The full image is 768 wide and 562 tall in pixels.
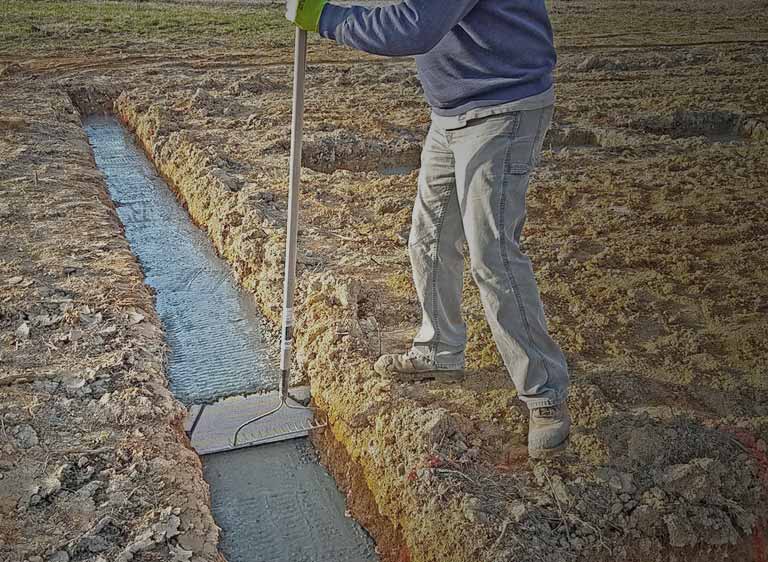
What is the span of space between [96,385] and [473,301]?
1949 mm

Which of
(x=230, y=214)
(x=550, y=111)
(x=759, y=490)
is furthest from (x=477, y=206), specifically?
(x=230, y=214)

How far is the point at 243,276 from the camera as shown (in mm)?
4938

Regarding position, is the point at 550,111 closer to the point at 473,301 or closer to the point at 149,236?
the point at 473,301

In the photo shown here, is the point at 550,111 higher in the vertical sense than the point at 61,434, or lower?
higher

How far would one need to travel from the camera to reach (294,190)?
317 centimetres

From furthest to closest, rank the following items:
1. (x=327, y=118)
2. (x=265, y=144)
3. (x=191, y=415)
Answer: (x=327, y=118)
(x=265, y=144)
(x=191, y=415)

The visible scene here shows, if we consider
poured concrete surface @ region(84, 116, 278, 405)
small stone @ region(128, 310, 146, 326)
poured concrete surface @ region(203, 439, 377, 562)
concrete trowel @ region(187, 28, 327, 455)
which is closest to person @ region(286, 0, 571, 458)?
concrete trowel @ region(187, 28, 327, 455)

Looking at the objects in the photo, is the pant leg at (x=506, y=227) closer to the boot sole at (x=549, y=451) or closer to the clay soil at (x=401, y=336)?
the boot sole at (x=549, y=451)

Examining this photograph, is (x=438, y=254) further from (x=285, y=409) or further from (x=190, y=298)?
(x=190, y=298)

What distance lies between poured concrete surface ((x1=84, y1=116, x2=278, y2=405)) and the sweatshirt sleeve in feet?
6.54

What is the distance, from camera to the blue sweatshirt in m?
2.30

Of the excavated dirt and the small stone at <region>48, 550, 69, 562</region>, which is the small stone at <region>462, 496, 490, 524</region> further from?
the small stone at <region>48, 550, 69, 562</region>

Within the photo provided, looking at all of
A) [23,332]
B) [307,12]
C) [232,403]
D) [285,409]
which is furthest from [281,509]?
[307,12]

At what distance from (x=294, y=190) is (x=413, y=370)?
935mm
